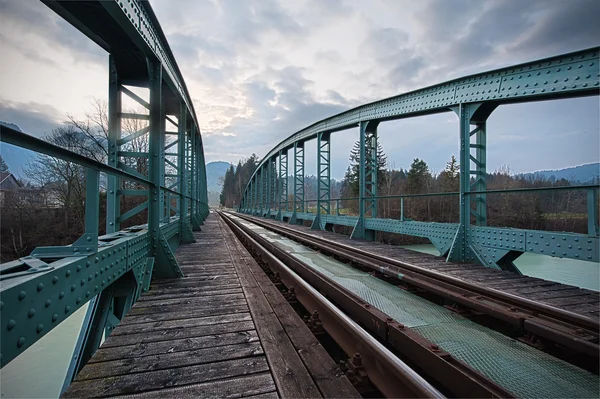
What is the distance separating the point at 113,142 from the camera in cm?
444

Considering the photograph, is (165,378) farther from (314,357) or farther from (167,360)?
(314,357)

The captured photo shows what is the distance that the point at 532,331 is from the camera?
2561mm

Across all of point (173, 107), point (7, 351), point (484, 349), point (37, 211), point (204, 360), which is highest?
point (173, 107)

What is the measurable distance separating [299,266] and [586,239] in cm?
437

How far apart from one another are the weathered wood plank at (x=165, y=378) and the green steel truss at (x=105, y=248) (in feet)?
1.29

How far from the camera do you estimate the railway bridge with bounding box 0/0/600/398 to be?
1675mm

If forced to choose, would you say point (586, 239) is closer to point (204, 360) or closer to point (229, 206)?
point (204, 360)

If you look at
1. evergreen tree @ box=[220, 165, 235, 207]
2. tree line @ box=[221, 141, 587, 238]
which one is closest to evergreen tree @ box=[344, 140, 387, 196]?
tree line @ box=[221, 141, 587, 238]

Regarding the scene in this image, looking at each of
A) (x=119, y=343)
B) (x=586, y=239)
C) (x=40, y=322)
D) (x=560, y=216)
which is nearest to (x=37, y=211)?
(x=119, y=343)

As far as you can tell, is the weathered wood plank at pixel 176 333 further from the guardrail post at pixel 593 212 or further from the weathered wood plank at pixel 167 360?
the guardrail post at pixel 593 212

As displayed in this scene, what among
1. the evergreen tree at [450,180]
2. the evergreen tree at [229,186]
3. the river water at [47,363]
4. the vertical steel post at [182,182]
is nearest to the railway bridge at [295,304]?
the vertical steel post at [182,182]

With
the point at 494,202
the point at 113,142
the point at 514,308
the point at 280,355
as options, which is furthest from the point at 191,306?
the point at 494,202

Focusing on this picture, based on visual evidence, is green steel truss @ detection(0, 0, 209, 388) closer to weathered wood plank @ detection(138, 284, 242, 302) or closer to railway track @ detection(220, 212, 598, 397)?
weathered wood plank @ detection(138, 284, 242, 302)

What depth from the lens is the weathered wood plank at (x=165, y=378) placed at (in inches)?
62.7
